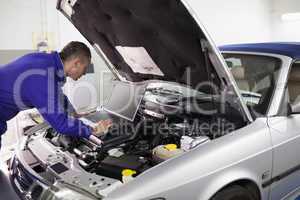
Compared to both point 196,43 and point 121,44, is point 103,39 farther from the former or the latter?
point 196,43

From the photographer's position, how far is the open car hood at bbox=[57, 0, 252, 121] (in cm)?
167

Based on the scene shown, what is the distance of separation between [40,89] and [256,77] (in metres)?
1.52

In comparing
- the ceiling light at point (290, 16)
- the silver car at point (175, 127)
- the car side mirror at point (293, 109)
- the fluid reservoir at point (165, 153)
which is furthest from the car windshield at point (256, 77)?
the ceiling light at point (290, 16)

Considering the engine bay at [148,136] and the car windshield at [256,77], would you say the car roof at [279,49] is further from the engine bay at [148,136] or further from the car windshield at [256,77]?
the engine bay at [148,136]

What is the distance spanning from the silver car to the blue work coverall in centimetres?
23

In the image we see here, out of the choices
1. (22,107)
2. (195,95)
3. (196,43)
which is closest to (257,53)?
(195,95)

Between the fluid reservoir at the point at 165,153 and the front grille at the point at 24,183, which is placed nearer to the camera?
the front grille at the point at 24,183

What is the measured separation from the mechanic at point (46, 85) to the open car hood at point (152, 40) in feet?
1.21

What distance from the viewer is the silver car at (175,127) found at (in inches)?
60.6

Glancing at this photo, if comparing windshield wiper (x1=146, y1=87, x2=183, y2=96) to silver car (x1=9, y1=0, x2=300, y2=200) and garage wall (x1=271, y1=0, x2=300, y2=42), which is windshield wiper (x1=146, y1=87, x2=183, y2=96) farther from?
garage wall (x1=271, y1=0, x2=300, y2=42)

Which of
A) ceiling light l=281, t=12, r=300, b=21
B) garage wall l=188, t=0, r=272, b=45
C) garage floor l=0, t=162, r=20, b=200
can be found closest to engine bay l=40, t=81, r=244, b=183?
garage floor l=0, t=162, r=20, b=200

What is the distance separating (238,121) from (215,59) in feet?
1.56

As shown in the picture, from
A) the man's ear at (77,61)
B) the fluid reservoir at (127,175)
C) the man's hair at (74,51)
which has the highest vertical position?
the man's hair at (74,51)

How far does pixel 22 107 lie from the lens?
6.52 ft
